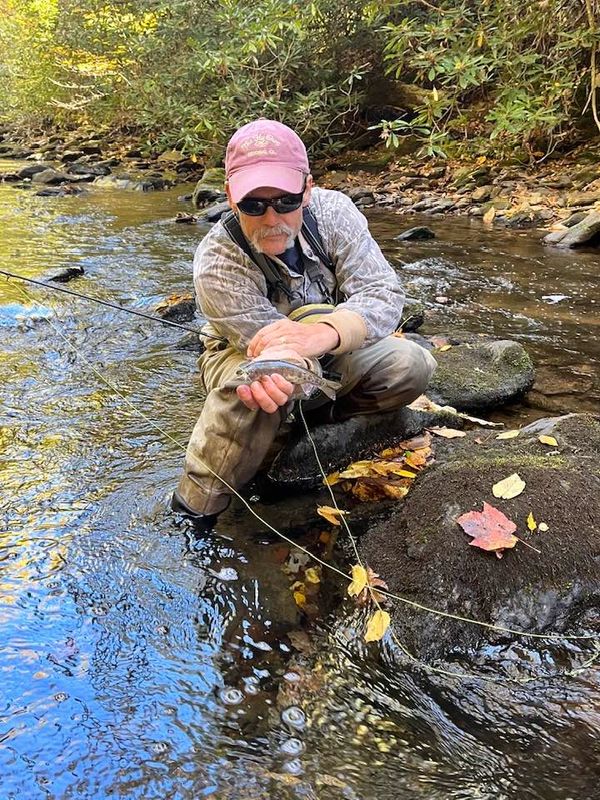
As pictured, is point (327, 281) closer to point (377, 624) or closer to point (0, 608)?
point (377, 624)

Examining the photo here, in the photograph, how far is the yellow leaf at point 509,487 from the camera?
2545mm

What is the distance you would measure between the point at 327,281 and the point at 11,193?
12869 millimetres

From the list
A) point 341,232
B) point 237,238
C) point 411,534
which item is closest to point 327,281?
point 341,232

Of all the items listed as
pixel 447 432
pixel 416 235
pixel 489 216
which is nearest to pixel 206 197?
pixel 416 235

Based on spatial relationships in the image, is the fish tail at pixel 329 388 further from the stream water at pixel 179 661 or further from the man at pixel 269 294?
the stream water at pixel 179 661

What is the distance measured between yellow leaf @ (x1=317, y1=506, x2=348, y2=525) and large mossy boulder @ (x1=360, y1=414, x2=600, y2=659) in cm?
24

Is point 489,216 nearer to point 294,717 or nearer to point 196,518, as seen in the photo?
point 196,518

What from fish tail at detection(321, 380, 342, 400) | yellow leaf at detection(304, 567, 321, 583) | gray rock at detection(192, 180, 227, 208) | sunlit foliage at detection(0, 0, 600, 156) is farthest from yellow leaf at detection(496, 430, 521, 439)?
gray rock at detection(192, 180, 227, 208)

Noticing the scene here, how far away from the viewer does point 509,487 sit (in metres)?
2.58

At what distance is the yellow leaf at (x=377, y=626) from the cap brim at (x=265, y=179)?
167 cm

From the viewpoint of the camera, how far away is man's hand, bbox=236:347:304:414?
8.30ft

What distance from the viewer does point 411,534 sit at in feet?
8.55

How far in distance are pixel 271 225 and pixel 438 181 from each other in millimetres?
11026

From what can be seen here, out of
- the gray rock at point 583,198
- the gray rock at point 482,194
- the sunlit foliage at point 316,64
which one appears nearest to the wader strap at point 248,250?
the sunlit foliage at point 316,64
